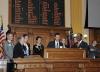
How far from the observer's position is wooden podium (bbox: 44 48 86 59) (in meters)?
8.37

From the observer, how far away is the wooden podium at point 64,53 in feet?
27.5

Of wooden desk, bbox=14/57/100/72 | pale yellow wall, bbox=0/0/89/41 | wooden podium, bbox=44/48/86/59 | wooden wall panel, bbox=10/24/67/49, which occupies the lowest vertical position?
wooden desk, bbox=14/57/100/72

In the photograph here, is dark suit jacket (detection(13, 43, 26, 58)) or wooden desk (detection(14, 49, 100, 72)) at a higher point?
dark suit jacket (detection(13, 43, 26, 58))

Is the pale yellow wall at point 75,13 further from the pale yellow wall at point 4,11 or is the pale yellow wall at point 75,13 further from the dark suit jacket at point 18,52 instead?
the dark suit jacket at point 18,52

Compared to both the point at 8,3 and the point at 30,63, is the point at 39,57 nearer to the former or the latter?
the point at 30,63

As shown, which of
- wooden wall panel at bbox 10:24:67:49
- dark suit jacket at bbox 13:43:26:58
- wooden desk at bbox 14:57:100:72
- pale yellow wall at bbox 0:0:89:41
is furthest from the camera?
pale yellow wall at bbox 0:0:89:41

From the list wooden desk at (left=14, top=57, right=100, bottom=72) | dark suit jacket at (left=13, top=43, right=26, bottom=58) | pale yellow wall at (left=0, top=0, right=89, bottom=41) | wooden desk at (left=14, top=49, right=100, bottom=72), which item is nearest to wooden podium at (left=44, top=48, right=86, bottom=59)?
wooden desk at (left=14, top=49, right=100, bottom=72)

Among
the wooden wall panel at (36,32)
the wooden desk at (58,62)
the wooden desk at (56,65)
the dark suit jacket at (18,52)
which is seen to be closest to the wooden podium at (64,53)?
the wooden desk at (58,62)

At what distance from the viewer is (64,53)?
8.57 metres

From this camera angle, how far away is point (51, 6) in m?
11.6

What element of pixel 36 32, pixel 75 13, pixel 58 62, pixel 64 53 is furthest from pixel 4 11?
pixel 58 62

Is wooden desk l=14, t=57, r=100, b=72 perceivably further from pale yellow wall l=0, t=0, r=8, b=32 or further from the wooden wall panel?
pale yellow wall l=0, t=0, r=8, b=32

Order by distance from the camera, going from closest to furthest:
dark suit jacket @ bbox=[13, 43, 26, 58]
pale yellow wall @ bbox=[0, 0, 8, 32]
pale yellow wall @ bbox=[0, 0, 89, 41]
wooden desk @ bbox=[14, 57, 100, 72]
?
1. wooden desk @ bbox=[14, 57, 100, 72]
2. dark suit jacket @ bbox=[13, 43, 26, 58]
3. pale yellow wall @ bbox=[0, 0, 8, 32]
4. pale yellow wall @ bbox=[0, 0, 89, 41]

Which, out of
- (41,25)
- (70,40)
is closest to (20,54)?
(70,40)
